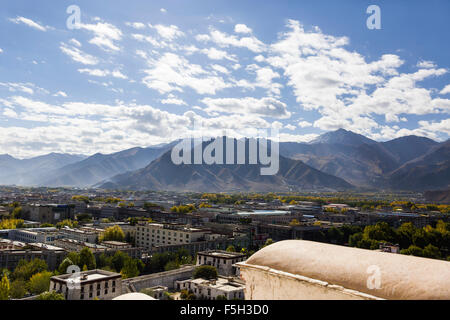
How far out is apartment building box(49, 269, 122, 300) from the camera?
24.5 meters

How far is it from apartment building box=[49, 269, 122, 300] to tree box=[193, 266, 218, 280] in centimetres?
822

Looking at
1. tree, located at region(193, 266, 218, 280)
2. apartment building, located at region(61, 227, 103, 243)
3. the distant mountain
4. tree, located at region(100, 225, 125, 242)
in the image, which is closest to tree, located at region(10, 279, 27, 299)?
tree, located at region(193, 266, 218, 280)

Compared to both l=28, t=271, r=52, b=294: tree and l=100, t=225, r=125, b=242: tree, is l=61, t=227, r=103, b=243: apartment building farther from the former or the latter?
l=28, t=271, r=52, b=294: tree

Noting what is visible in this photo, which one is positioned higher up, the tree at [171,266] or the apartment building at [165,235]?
the apartment building at [165,235]

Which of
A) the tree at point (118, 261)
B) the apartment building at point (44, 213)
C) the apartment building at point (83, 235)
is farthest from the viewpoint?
the apartment building at point (44, 213)

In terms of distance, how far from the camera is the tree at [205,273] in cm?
3303

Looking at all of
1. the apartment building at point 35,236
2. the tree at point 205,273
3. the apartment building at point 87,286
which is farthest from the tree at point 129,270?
the apartment building at point 35,236

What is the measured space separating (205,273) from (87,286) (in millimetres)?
11465

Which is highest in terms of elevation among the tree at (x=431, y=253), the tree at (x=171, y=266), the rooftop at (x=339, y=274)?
the rooftop at (x=339, y=274)

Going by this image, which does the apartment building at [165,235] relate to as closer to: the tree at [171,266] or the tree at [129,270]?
the tree at [171,266]

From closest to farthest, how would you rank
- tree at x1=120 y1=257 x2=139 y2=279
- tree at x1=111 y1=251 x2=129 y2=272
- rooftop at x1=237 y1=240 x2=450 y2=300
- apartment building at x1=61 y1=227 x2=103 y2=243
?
1. rooftop at x1=237 y1=240 x2=450 y2=300
2. tree at x1=120 y1=257 x2=139 y2=279
3. tree at x1=111 y1=251 x2=129 y2=272
4. apartment building at x1=61 y1=227 x2=103 y2=243

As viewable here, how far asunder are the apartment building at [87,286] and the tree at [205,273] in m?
8.22

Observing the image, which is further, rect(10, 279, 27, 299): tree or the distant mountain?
the distant mountain
